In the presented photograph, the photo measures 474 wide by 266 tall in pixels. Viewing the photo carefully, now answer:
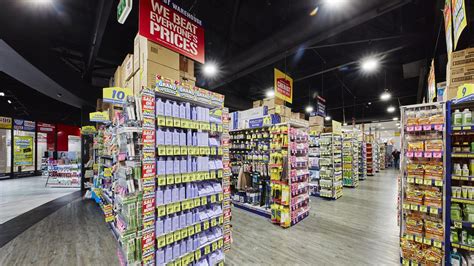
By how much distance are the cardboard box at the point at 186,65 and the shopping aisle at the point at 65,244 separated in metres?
3.38

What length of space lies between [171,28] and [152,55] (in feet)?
1.76

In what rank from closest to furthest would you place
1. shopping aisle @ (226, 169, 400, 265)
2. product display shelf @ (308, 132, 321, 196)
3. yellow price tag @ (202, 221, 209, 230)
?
1. yellow price tag @ (202, 221, 209, 230)
2. shopping aisle @ (226, 169, 400, 265)
3. product display shelf @ (308, 132, 321, 196)

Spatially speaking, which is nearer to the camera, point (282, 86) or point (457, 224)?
point (457, 224)

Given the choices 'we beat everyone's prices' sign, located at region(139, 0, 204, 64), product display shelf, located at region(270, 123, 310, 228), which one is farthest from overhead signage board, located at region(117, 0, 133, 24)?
product display shelf, located at region(270, 123, 310, 228)

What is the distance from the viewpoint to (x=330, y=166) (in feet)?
23.5

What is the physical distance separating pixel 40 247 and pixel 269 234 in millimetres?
4540

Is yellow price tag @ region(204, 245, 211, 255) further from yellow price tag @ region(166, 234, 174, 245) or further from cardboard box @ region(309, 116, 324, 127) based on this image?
cardboard box @ region(309, 116, 324, 127)

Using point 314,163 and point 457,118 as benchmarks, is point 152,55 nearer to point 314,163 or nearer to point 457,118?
point 457,118

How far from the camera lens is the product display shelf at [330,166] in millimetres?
7016

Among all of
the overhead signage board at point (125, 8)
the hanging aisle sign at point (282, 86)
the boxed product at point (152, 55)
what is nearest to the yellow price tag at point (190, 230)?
the boxed product at point (152, 55)

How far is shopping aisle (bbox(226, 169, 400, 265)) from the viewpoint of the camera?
3244mm

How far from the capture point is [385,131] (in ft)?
79.6

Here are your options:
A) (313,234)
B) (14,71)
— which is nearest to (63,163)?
(14,71)

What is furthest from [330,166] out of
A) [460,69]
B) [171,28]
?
[171,28]
